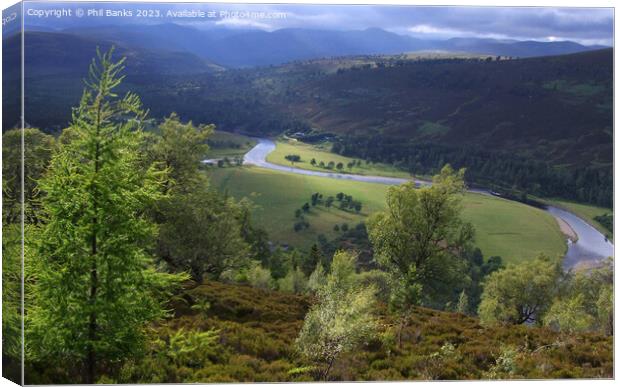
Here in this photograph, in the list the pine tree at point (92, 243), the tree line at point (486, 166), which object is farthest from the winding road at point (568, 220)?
the pine tree at point (92, 243)

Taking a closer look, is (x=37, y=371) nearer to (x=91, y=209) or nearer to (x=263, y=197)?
(x=91, y=209)

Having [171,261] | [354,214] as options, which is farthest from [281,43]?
[171,261]

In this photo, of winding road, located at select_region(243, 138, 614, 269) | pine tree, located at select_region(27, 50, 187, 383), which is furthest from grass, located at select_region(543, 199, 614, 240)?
pine tree, located at select_region(27, 50, 187, 383)

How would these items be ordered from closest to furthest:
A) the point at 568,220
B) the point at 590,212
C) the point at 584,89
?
1. the point at 590,212
2. the point at 584,89
3. the point at 568,220

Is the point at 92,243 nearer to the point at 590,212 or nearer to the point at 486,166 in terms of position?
the point at 486,166

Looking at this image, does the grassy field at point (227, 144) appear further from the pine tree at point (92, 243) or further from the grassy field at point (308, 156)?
the pine tree at point (92, 243)

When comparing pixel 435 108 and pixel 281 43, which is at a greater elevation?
pixel 281 43

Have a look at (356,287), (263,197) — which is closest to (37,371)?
(356,287)
